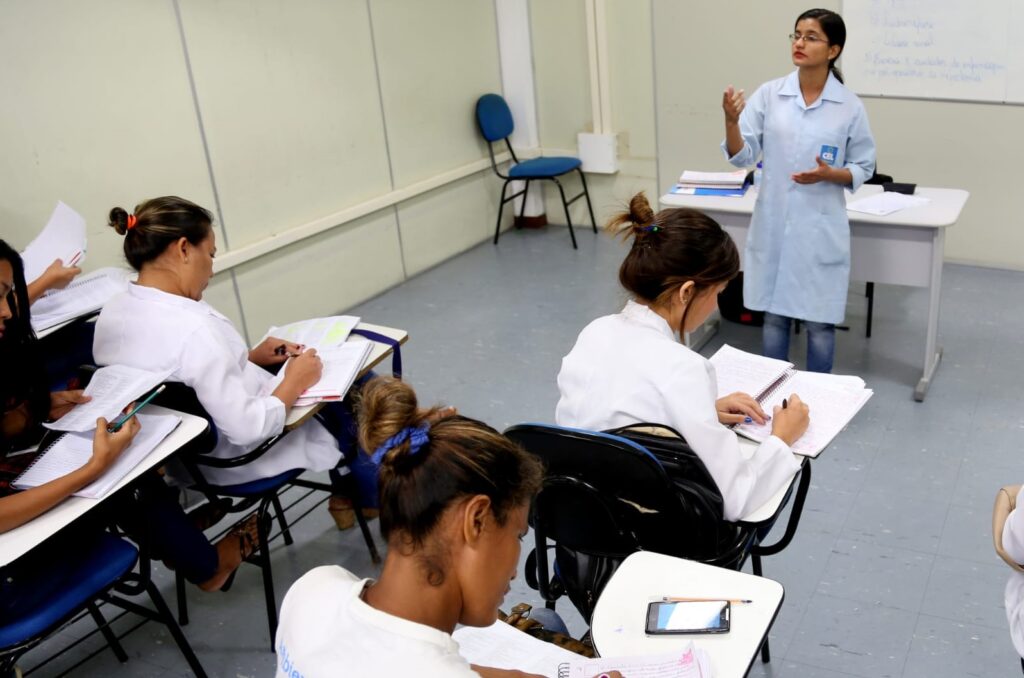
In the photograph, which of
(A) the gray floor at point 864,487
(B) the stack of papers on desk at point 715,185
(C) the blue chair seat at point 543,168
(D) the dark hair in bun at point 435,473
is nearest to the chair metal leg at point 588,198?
(C) the blue chair seat at point 543,168

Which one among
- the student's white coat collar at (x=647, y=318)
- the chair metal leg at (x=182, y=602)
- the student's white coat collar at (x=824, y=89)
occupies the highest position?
the student's white coat collar at (x=824, y=89)

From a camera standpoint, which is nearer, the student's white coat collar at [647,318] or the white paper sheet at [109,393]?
the student's white coat collar at [647,318]

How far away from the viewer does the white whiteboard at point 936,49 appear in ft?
13.9

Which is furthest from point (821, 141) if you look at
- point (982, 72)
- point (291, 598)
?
point (291, 598)

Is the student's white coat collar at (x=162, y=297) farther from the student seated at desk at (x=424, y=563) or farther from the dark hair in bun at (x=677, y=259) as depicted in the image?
the student seated at desk at (x=424, y=563)

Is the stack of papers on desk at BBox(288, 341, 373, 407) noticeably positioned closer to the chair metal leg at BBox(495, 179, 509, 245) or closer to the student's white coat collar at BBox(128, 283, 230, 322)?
the student's white coat collar at BBox(128, 283, 230, 322)

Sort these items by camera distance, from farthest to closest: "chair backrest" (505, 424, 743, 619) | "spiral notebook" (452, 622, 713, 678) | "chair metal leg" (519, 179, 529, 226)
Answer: "chair metal leg" (519, 179, 529, 226), "chair backrest" (505, 424, 743, 619), "spiral notebook" (452, 622, 713, 678)

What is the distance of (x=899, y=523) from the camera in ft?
9.11

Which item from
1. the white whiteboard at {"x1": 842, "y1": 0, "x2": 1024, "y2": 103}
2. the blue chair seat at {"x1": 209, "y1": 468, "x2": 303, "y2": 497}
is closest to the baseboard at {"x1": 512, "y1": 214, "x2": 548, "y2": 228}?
the white whiteboard at {"x1": 842, "y1": 0, "x2": 1024, "y2": 103}

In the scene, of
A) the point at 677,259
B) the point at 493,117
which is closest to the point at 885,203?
the point at 677,259

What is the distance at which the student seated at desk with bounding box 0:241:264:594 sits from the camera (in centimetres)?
193

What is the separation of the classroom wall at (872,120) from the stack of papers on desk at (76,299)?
3315 mm

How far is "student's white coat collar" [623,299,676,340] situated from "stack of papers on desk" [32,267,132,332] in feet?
4.85

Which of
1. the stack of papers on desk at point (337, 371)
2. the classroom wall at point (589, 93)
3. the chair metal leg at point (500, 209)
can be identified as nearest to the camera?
the stack of papers on desk at point (337, 371)
